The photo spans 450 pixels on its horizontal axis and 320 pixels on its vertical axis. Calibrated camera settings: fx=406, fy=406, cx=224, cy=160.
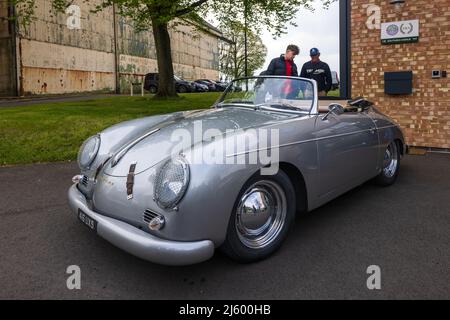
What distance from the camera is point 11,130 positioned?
25.6ft

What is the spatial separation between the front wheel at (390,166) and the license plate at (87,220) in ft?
11.1

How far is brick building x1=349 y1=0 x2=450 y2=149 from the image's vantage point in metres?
7.13

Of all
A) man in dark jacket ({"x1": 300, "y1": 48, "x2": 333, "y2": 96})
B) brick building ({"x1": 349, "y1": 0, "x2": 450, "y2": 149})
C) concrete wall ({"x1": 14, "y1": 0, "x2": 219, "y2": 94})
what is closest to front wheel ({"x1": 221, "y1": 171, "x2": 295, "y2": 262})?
man in dark jacket ({"x1": 300, "y1": 48, "x2": 333, "y2": 96})

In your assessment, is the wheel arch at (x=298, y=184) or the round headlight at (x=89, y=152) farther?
the round headlight at (x=89, y=152)

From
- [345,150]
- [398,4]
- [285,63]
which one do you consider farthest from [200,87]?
[345,150]

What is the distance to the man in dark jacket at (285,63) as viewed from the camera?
241 inches

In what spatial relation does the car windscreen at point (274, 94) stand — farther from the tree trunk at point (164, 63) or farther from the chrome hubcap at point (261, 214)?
the tree trunk at point (164, 63)

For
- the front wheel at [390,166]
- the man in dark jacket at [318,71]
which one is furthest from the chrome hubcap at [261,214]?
the man in dark jacket at [318,71]

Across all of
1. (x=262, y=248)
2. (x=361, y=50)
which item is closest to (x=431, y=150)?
(x=361, y=50)

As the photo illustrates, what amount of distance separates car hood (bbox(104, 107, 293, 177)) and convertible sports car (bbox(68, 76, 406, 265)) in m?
0.01

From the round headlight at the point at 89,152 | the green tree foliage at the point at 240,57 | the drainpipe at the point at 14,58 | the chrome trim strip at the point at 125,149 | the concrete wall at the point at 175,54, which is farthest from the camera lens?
the green tree foliage at the point at 240,57

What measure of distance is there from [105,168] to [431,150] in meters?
6.44

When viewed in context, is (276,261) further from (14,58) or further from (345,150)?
(14,58)

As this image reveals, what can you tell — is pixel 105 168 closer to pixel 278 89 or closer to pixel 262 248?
pixel 262 248
